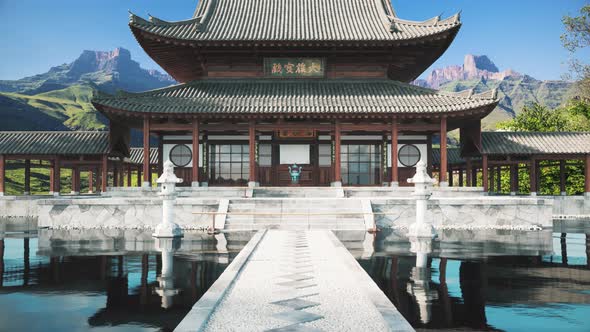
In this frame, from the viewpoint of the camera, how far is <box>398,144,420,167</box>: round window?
940 inches

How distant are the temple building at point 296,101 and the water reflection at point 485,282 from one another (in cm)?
1029

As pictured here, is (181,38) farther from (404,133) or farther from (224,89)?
(404,133)

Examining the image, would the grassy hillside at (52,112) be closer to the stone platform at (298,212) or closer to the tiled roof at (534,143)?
the stone platform at (298,212)

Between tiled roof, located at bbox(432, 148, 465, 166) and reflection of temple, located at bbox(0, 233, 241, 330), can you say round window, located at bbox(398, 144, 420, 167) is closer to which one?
tiled roof, located at bbox(432, 148, 465, 166)

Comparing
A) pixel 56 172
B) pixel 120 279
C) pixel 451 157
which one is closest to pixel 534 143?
pixel 451 157

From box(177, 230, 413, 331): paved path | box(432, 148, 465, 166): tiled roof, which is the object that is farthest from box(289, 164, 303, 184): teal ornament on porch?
box(432, 148, 465, 166): tiled roof

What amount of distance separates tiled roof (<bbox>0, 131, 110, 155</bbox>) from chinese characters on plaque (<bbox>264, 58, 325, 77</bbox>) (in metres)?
9.88

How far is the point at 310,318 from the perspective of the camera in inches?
187

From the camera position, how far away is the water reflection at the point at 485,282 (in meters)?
5.14

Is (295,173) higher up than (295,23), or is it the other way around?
(295,23)

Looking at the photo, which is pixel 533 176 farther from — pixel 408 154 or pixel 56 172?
pixel 56 172

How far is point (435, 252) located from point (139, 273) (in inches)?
245

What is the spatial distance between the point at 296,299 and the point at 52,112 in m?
135

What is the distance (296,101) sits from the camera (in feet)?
69.3
